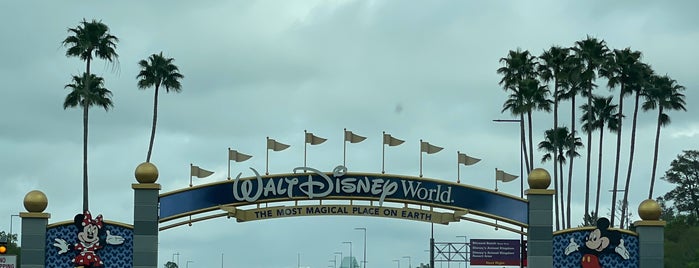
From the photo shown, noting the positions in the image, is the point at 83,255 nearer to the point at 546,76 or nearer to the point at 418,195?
the point at 418,195

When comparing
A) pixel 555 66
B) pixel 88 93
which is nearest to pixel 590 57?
pixel 555 66

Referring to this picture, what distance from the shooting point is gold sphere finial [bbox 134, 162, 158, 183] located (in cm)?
4997

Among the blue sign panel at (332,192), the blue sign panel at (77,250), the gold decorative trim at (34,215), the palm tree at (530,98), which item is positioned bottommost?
the blue sign panel at (77,250)

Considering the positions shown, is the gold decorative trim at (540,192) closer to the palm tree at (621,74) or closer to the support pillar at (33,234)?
the support pillar at (33,234)

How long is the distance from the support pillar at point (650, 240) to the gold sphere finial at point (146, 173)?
17.0 m

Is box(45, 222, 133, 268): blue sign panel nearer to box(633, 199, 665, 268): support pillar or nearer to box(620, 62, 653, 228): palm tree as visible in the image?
box(633, 199, 665, 268): support pillar

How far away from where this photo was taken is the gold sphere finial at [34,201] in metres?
50.5

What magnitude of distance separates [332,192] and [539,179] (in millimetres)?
7192

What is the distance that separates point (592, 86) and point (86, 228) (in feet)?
158

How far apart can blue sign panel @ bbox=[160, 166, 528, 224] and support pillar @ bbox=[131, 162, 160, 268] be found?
0.49 metres

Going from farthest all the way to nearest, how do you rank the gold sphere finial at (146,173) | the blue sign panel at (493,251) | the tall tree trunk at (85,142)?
1. the blue sign panel at (493,251)
2. the tall tree trunk at (85,142)
3. the gold sphere finial at (146,173)

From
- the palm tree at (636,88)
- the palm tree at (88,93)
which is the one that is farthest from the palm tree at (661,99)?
the palm tree at (88,93)

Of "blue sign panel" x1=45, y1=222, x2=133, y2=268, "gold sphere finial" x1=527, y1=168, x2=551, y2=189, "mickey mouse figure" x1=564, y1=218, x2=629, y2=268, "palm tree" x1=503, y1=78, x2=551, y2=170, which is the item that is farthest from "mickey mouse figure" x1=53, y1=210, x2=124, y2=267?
"palm tree" x1=503, y1=78, x2=551, y2=170

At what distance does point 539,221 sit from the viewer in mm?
50750
